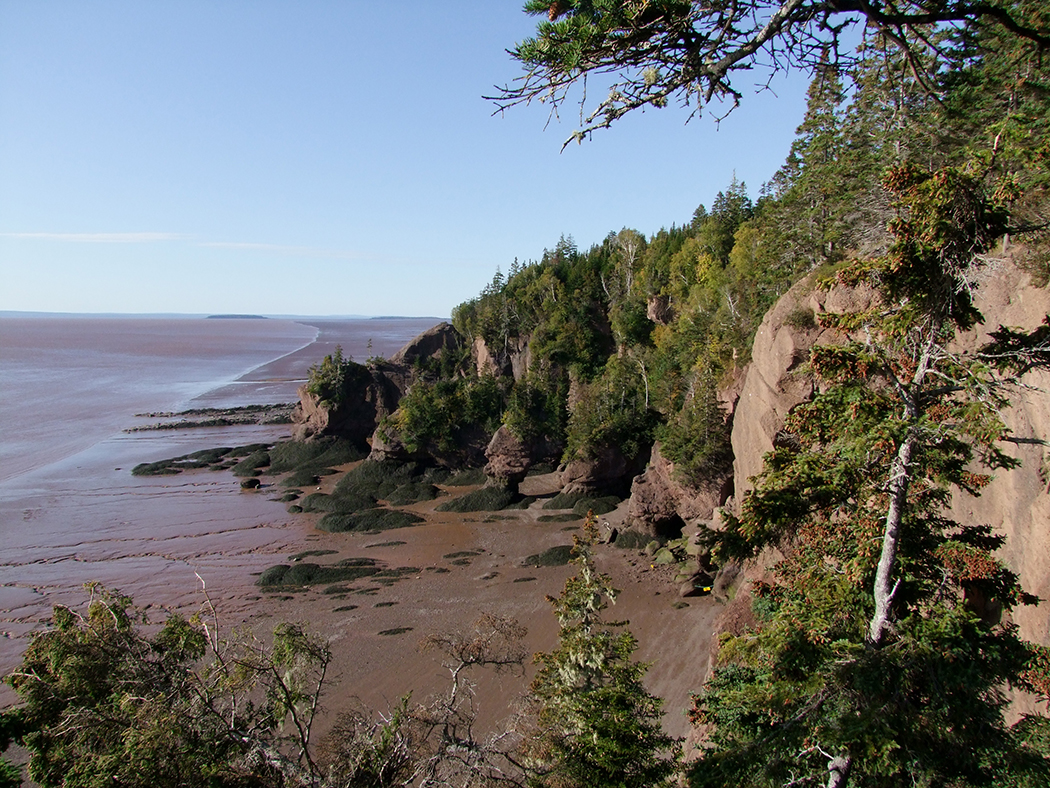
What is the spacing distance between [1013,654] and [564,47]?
25.9ft

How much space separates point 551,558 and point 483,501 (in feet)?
33.1

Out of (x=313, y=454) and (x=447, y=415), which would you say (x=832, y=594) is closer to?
(x=447, y=415)

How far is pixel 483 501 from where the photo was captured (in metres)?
39.6

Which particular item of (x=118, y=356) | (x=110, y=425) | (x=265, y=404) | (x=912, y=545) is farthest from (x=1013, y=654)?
(x=118, y=356)

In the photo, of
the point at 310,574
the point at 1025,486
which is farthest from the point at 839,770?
the point at 310,574

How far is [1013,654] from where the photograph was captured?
666cm

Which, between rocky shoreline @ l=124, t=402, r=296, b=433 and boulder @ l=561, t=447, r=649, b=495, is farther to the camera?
rocky shoreline @ l=124, t=402, r=296, b=433

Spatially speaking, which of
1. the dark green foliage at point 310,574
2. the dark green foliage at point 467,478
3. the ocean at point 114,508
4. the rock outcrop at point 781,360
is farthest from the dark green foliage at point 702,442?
the ocean at point 114,508

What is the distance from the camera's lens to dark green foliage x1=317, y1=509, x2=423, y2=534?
3616 centimetres

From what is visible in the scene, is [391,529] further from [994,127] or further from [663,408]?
[994,127]

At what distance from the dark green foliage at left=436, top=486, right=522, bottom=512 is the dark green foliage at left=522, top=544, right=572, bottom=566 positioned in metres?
8.62

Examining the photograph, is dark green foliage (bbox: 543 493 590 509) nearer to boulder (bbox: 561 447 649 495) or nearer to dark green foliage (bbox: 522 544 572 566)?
boulder (bbox: 561 447 649 495)

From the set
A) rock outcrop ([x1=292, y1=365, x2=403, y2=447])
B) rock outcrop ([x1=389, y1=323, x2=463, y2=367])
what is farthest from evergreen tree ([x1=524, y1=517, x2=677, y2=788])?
rock outcrop ([x1=389, y1=323, x2=463, y2=367])

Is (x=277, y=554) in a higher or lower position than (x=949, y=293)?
lower
